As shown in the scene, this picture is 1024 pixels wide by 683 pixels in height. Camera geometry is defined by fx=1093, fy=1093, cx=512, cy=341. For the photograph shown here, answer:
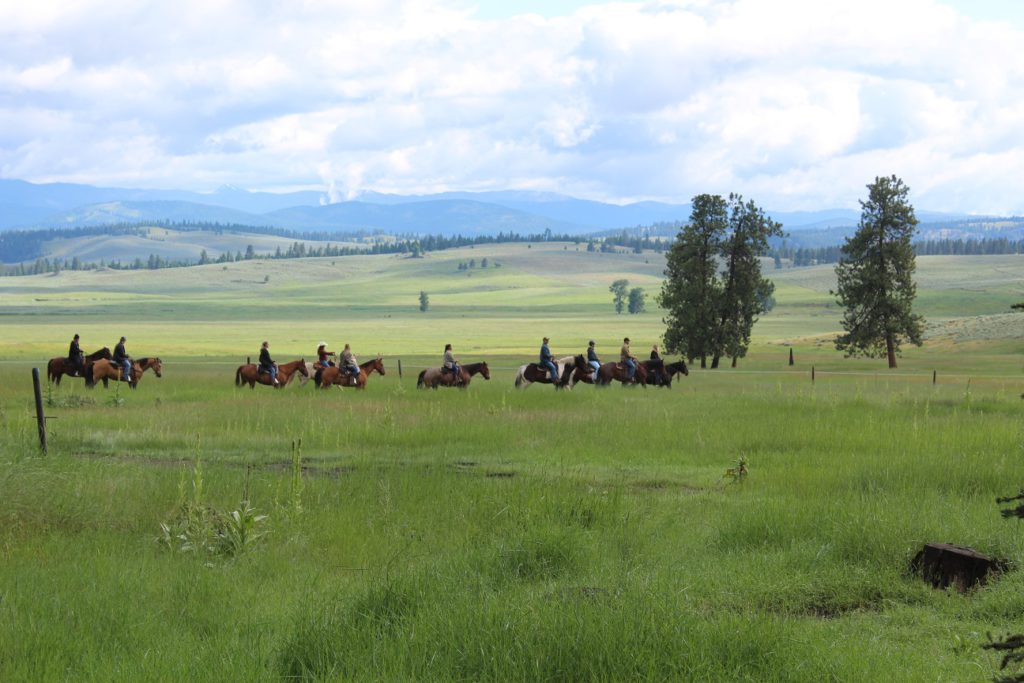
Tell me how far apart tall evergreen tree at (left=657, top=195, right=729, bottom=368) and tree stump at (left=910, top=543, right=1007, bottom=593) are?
53.6 m

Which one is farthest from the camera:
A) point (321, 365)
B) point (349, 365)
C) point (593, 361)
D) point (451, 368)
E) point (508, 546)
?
point (593, 361)

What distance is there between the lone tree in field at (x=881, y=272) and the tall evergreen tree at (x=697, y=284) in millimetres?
7438

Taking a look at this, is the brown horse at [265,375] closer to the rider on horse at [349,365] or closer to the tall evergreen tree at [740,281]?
the rider on horse at [349,365]

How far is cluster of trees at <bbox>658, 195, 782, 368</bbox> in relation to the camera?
208ft

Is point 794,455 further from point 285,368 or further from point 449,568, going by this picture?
point 285,368

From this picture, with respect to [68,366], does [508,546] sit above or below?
below

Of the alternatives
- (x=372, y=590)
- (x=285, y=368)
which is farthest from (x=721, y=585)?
(x=285, y=368)

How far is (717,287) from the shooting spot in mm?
66062

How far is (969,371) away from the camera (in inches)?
2245

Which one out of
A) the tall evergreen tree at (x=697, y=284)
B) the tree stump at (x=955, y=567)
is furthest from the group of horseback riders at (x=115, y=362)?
the tall evergreen tree at (x=697, y=284)

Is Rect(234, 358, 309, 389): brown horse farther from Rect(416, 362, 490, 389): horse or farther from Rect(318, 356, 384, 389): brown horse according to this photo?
Rect(416, 362, 490, 389): horse

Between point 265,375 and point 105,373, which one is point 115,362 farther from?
point 265,375

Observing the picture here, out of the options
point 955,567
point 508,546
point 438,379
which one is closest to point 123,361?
point 438,379

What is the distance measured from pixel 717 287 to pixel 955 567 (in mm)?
57014
